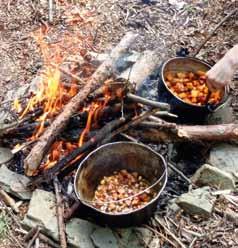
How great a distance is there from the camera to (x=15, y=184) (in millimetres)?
4000

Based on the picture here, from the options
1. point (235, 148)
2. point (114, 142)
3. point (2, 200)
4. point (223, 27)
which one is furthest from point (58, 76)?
point (223, 27)

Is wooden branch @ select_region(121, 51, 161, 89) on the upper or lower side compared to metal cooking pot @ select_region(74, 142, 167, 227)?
upper

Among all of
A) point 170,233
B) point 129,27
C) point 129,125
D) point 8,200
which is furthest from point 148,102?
point 129,27

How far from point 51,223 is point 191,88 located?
1.92 meters

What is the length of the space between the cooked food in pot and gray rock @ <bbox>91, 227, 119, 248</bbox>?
151 cm

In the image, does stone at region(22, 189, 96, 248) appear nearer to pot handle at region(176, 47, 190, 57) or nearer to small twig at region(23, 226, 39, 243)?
small twig at region(23, 226, 39, 243)

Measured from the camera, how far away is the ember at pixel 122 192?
375 cm

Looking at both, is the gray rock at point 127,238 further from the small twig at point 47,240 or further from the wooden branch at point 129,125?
the wooden branch at point 129,125

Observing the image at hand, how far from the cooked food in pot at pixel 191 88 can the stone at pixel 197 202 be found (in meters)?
0.96

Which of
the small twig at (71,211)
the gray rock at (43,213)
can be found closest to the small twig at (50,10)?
the gray rock at (43,213)

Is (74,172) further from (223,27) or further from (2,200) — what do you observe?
(223,27)

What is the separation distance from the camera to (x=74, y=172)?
4121 mm

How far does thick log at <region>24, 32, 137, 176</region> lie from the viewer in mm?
3859

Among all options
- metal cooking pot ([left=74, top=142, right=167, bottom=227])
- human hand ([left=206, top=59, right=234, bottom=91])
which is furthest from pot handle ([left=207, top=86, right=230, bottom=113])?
metal cooking pot ([left=74, top=142, right=167, bottom=227])
